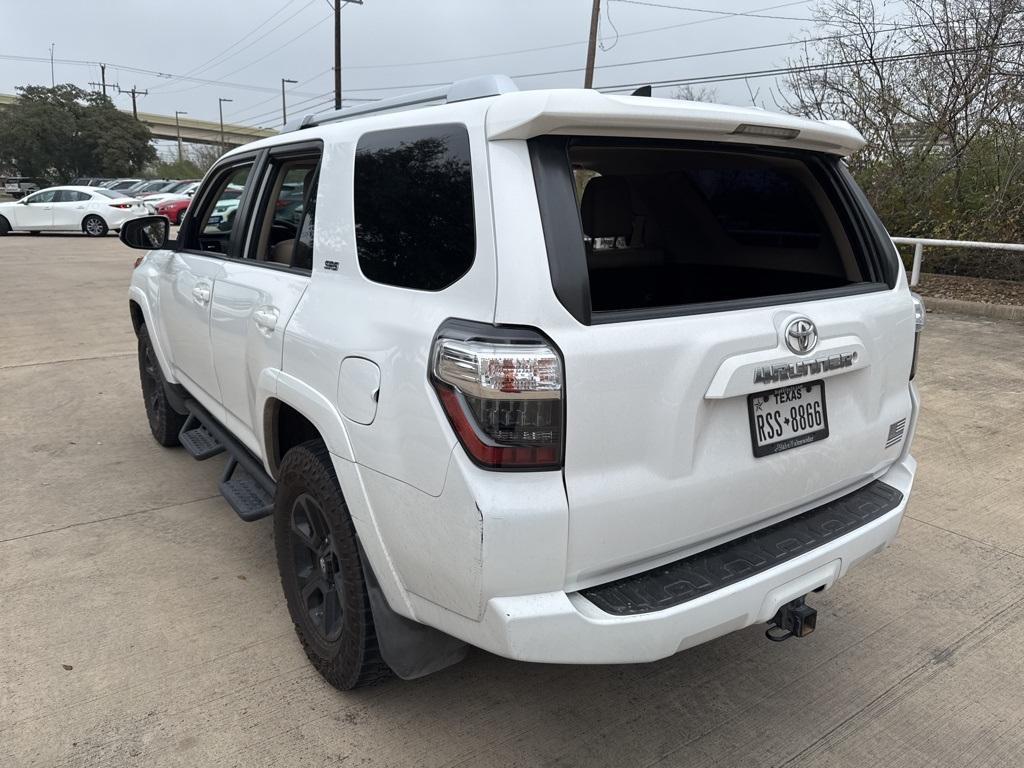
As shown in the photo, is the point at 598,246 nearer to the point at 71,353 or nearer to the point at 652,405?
the point at 652,405

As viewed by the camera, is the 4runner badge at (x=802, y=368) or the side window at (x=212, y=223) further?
the side window at (x=212, y=223)

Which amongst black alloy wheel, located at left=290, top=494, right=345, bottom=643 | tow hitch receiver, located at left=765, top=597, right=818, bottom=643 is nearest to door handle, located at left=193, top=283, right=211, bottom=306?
black alloy wheel, located at left=290, top=494, right=345, bottom=643

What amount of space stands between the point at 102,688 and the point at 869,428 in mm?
2635

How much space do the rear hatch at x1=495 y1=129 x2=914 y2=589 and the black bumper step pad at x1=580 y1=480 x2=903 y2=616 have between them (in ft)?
0.13

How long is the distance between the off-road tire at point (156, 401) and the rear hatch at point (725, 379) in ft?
9.99

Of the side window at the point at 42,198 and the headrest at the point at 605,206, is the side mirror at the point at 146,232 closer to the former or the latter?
the headrest at the point at 605,206

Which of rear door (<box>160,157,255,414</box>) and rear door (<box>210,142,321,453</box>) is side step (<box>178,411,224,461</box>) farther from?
rear door (<box>210,142,321,453</box>)

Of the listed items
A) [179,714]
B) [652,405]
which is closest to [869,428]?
[652,405]

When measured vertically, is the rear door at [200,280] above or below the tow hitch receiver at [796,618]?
above

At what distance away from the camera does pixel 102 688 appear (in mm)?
2670

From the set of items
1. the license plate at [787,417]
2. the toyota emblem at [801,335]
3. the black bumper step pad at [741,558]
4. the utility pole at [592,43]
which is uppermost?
the utility pole at [592,43]

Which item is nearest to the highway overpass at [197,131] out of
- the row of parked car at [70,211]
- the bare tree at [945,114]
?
the row of parked car at [70,211]

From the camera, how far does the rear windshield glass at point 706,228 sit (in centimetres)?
290

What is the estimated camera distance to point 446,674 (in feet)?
9.18
